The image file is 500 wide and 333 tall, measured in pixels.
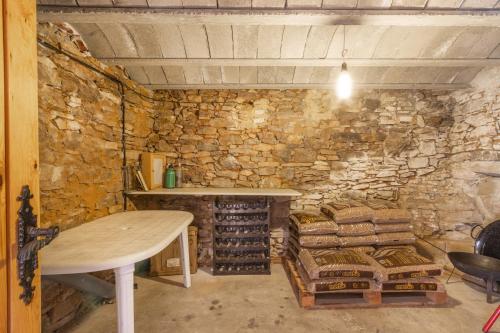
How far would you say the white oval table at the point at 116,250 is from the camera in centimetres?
137

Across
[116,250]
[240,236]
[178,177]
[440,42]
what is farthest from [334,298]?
[440,42]

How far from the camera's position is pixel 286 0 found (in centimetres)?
194

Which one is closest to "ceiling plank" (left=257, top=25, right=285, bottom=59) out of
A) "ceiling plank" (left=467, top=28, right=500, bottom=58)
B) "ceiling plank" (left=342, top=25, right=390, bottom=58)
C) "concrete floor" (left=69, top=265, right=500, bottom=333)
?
"ceiling plank" (left=342, top=25, right=390, bottom=58)

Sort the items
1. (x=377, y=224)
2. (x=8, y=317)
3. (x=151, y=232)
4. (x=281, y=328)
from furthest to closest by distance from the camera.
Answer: (x=377, y=224) < (x=281, y=328) < (x=151, y=232) < (x=8, y=317)

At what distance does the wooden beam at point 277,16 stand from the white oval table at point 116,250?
182 cm

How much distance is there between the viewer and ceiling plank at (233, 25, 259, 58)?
2.40 meters

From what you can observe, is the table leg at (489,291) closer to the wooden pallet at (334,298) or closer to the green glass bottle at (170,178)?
the wooden pallet at (334,298)

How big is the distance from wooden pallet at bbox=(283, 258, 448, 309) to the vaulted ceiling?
2591 mm

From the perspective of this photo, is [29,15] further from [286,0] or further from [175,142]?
[175,142]

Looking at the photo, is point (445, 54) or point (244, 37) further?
point (445, 54)

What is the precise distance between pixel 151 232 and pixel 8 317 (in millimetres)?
1086

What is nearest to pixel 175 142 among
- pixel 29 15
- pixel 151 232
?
pixel 151 232

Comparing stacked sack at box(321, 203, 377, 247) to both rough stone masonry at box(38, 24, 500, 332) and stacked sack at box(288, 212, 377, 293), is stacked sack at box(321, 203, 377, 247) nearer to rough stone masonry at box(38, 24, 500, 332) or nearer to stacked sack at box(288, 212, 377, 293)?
stacked sack at box(288, 212, 377, 293)

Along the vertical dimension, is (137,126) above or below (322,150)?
above
